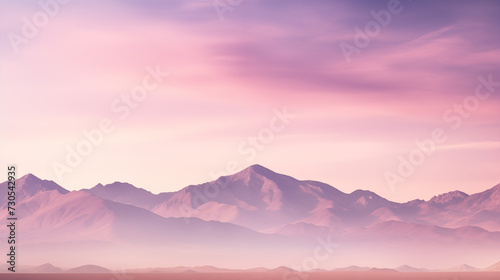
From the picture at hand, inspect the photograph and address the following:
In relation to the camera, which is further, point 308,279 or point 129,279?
point 129,279

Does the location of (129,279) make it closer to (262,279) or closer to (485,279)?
(262,279)

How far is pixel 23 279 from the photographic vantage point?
346 feet

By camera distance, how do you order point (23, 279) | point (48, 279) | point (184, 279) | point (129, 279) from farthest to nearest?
point (129, 279) < point (184, 279) < point (48, 279) < point (23, 279)

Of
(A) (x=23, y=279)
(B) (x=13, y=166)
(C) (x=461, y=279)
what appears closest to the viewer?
(B) (x=13, y=166)

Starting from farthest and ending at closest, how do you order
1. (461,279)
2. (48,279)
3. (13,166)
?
(461,279), (48,279), (13,166)

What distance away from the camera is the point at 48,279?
12294 centimetres

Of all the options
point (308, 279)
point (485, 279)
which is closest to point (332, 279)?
point (308, 279)

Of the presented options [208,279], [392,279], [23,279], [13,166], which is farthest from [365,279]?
[13,166]

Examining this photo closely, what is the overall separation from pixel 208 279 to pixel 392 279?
4034 centimetres

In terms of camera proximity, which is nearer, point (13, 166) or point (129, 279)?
point (13, 166)

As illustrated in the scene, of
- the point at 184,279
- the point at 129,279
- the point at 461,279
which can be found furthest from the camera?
the point at 129,279

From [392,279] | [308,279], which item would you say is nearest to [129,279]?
[308,279]

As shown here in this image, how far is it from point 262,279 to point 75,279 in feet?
115

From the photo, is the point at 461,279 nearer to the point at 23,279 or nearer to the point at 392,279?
the point at 392,279
